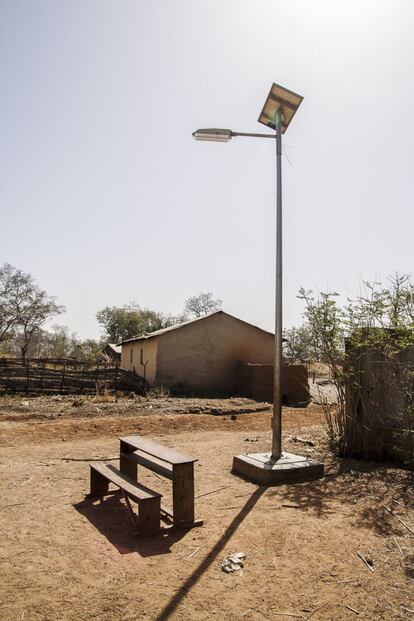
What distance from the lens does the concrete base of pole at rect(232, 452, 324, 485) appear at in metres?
5.19

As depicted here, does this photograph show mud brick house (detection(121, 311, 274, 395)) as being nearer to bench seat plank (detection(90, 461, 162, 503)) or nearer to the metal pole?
the metal pole

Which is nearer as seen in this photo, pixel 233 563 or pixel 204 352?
pixel 233 563

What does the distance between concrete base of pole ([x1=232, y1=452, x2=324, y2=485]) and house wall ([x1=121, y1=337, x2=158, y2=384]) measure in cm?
1296

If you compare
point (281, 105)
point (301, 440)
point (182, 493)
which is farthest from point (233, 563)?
point (281, 105)

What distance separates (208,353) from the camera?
1917 cm

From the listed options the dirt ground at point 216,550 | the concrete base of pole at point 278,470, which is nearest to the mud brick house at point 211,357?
the concrete base of pole at point 278,470

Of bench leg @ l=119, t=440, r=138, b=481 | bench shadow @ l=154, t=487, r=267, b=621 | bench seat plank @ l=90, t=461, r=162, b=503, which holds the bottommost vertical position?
bench shadow @ l=154, t=487, r=267, b=621

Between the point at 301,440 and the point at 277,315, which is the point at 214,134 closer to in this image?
the point at 277,315

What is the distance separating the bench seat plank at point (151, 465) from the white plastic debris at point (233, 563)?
2.83 feet

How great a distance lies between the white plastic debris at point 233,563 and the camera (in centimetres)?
310

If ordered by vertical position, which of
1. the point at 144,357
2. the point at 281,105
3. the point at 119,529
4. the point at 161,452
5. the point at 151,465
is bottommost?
the point at 119,529

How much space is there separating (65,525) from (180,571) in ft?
4.56

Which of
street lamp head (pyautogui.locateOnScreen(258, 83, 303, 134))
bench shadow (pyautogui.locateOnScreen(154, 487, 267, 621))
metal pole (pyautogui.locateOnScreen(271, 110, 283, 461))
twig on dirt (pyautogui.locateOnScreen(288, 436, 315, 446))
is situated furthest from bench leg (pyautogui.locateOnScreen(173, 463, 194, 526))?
street lamp head (pyautogui.locateOnScreen(258, 83, 303, 134))

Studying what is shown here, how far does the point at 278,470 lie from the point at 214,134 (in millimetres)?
4383
